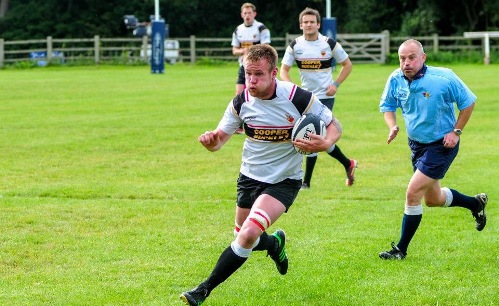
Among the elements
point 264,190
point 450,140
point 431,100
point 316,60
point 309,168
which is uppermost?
point 316,60

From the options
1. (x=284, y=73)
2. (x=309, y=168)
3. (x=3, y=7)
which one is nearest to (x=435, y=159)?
(x=309, y=168)

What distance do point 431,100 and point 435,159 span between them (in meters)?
0.50

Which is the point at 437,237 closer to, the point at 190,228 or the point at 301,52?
the point at 190,228

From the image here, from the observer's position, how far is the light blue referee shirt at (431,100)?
8.45 meters

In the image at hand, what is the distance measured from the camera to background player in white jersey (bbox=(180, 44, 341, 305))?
7086 mm

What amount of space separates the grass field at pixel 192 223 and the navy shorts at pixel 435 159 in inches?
29.7

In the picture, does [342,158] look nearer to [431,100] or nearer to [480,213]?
[480,213]

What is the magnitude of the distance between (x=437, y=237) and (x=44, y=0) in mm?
63030

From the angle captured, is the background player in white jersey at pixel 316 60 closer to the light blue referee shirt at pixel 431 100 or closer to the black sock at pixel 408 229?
the light blue referee shirt at pixel 431 100

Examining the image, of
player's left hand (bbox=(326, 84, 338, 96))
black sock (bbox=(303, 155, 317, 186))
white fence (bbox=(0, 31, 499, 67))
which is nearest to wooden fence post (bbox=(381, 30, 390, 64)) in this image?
white fence (bbox=(0, 31, 499, 67))

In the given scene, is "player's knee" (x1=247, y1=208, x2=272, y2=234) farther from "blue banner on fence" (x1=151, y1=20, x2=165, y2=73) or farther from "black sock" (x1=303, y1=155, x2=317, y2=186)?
"blue banner on fence" (x1=151, y1=20, x2=165, y2=73)

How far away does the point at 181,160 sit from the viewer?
50.6 feet

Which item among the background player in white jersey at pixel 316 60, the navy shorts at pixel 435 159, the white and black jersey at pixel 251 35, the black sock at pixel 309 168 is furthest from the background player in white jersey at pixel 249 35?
the navy shorts at pixel 435 159

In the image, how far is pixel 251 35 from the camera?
20438mm
